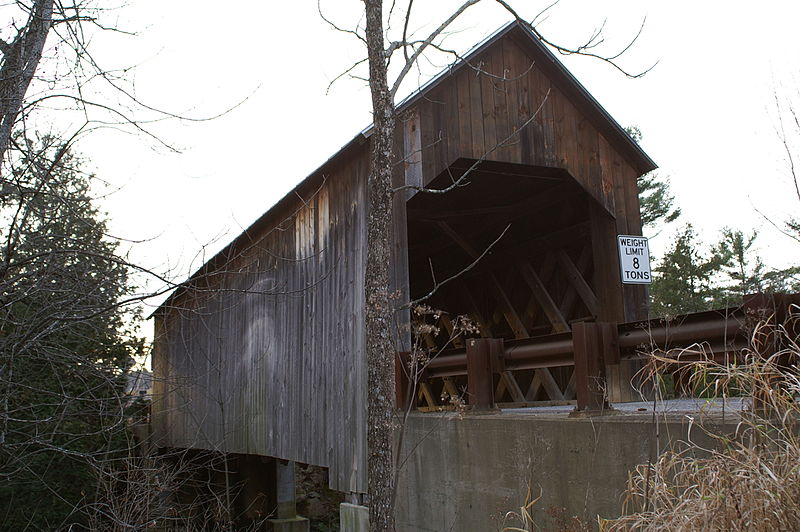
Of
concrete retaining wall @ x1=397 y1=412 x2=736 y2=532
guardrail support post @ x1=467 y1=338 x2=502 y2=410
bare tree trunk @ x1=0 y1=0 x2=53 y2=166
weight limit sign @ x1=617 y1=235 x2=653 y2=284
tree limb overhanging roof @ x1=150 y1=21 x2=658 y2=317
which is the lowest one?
concrete retaining wall @ x1=397 y1=412 x2=736 y2=532

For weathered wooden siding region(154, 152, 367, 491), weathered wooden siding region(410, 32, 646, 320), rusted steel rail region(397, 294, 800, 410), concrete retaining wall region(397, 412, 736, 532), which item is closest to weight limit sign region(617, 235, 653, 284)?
weathered wooden siding region(410, 32, 646, 320)

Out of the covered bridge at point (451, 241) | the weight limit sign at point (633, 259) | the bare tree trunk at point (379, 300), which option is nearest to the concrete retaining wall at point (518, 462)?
the bare tree trunk at point (379, 300)

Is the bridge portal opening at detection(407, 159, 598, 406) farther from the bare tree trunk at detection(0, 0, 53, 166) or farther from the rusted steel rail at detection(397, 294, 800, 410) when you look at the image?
the bare tree trunk at detection(0, 0, 53, 166)

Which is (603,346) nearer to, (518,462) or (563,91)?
(518,462)

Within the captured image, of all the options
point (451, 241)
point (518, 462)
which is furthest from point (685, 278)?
point (518, 462)

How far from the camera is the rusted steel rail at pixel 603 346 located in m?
3.90

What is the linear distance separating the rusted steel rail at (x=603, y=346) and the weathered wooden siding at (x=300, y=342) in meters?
1.54

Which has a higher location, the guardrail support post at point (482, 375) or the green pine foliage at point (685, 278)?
the green pine foliage at point (685, 278)

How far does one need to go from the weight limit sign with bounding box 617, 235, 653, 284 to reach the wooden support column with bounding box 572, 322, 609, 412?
2719 mm

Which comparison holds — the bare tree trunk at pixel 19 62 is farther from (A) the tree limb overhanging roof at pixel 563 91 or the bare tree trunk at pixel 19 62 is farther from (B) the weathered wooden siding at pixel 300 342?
(A) the tree limb overhanging roof at pixel 563 91

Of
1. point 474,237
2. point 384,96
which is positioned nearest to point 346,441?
point 384,96

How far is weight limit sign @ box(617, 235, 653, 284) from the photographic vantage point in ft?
24.7

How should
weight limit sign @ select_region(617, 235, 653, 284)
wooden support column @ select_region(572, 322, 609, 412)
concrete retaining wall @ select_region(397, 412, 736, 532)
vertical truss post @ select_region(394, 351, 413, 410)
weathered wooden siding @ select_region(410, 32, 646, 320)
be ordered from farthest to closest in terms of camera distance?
weathered wooden siding @ select_region(410, 32, 646, 320), weight limit sign @ select_region(617, 235, 653, 284), vertical truss post @ select_region(394, 351, 413, 410), wooden support column @ select_region(572, 322, 609, 412), concrete retaining wall @ select_region(397, 412, 736, 532)

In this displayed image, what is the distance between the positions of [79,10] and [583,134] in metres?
5.42
